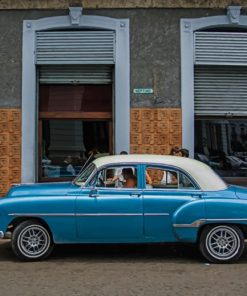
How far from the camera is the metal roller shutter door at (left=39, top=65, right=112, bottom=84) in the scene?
13.5m

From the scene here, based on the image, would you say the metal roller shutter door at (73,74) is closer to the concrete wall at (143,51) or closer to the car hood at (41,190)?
the concrete wall at (143,51)

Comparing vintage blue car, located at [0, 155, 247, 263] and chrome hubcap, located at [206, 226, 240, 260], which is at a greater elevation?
vintage blue car, located at [0, 155, 247, 263]

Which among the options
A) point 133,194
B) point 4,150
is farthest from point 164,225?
point 4,150

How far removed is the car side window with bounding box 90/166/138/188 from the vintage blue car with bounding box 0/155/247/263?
15 millimetres

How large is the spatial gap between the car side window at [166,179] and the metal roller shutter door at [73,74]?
5601 mm

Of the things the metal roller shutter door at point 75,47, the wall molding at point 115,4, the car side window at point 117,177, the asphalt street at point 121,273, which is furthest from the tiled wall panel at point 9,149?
the car side window at point 117,177

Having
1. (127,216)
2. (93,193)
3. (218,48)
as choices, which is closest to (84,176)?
(93,193)

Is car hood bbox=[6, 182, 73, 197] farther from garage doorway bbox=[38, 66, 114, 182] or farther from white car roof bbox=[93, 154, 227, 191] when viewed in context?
garage doorway bbox=[38, 66, 114, 182]

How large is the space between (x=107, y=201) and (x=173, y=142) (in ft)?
17.8

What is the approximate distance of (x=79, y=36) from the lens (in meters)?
13.3

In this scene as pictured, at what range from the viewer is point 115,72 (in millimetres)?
13289

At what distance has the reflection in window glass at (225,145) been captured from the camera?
1370cm

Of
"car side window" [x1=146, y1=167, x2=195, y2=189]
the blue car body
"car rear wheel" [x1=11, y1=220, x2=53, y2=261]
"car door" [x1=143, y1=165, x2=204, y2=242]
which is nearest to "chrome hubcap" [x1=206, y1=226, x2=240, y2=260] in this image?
the blue car body

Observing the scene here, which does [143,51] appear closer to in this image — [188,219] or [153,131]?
[153,131]
